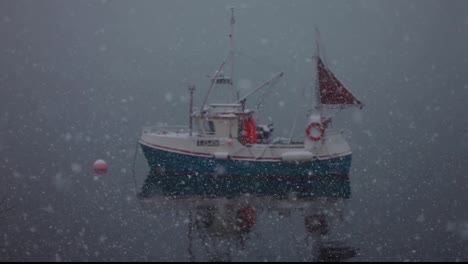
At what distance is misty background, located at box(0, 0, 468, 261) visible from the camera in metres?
21.4

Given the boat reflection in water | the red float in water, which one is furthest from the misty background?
the boat reflection in water

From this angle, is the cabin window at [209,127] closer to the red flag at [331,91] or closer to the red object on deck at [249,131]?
the red object on deck at [249,131]

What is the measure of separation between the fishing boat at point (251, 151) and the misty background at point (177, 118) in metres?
2.30

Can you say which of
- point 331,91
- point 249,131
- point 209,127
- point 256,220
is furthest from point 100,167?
point 331,91

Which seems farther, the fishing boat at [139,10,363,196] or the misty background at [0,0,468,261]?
the fishing boat at [139,10,363,196]

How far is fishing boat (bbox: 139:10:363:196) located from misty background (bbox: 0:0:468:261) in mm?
2298

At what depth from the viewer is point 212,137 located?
94.1ft

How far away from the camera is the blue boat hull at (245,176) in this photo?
2753 cm

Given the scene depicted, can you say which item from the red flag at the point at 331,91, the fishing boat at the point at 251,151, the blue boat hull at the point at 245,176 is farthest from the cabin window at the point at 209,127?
the red flag at the point at 331,91

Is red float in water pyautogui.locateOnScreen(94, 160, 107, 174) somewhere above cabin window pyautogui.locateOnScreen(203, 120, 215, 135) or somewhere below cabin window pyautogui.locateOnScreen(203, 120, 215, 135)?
below

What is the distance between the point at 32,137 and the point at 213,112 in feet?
65.0

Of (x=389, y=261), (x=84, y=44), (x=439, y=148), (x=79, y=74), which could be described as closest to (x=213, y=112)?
(x=389, y=261)

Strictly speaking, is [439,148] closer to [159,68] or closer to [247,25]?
[159,68]

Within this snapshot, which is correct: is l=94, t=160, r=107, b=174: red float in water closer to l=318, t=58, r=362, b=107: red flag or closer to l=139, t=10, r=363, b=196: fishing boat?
l=139, t=10, r=363, b=196: fishing boat
